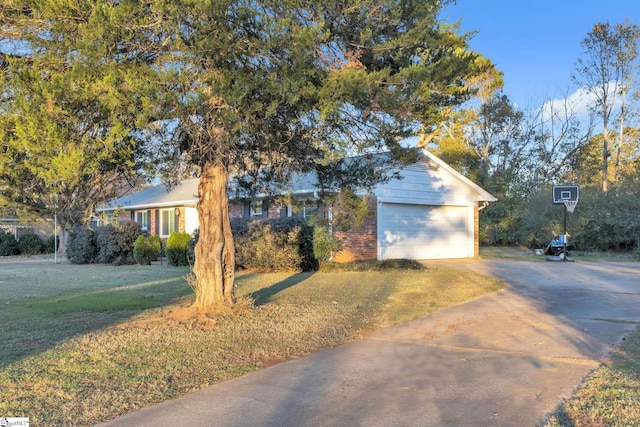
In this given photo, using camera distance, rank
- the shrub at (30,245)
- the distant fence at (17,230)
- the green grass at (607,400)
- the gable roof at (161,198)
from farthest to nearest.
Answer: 1. the distant fence at (17,230)
2. the shrub at (30,245)
3. the gable roof at (161,198)
4. the green grass at (607,400)

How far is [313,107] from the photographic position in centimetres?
766

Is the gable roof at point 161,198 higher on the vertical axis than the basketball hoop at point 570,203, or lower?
higher

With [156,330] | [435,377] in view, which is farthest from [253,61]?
[435,377]

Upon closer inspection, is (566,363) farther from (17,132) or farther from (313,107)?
(17,132)

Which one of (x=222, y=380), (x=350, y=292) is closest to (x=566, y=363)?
(x=222, y=380)

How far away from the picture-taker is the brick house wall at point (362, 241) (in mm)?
19578

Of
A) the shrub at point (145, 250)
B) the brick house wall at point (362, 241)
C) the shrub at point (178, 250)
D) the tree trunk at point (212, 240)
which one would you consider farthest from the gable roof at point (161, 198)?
the tree trunk at point (212, 240)

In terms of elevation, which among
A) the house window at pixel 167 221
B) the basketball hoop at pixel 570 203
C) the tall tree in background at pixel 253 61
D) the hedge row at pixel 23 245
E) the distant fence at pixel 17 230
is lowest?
the hedge row at pixel 23 245

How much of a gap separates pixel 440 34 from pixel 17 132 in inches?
231

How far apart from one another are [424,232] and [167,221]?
44.4ft

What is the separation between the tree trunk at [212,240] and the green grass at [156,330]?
477mm

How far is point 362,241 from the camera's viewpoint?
65.9ft

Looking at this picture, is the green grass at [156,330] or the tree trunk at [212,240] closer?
the green grass at [156,330]

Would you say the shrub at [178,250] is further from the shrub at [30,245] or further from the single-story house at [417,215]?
the shrub at [30,245]
